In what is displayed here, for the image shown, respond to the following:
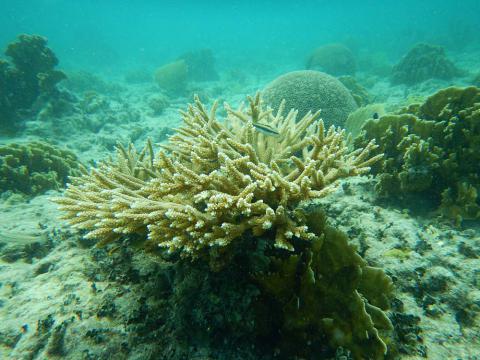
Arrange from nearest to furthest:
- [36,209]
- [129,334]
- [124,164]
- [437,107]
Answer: [129,334] → [124,164] → [437,107] → [36,209]

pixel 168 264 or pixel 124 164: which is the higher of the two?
pixel 124 164

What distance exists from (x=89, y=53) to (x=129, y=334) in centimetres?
5022

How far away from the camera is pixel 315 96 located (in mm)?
7242

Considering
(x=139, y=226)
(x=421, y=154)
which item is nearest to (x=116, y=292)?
(x=139, y=226)

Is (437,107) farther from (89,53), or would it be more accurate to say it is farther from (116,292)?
(89,53)

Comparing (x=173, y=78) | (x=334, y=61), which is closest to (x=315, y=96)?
(x=173, y=78)

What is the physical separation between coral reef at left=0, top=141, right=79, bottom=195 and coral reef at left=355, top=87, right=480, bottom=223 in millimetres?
6561

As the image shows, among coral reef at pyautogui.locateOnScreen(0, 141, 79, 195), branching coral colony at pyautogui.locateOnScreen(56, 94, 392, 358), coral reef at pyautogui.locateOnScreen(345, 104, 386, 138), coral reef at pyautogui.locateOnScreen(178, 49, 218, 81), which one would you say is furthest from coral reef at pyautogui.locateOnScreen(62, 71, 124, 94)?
branching coral colony at pyautogui.locateOnScreen(56, 94, 392, 358)

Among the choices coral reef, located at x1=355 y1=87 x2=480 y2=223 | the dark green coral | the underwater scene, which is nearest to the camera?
the dark green coral

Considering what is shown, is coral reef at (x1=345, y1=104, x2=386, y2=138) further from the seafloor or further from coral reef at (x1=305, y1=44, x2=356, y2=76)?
coral reef at (x1=305, y1=44, x2=356, y2=76)

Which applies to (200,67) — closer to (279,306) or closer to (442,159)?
(442,159)

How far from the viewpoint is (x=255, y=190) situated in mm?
2342

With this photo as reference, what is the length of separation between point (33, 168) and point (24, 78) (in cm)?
625

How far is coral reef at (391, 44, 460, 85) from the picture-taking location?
598 inches
